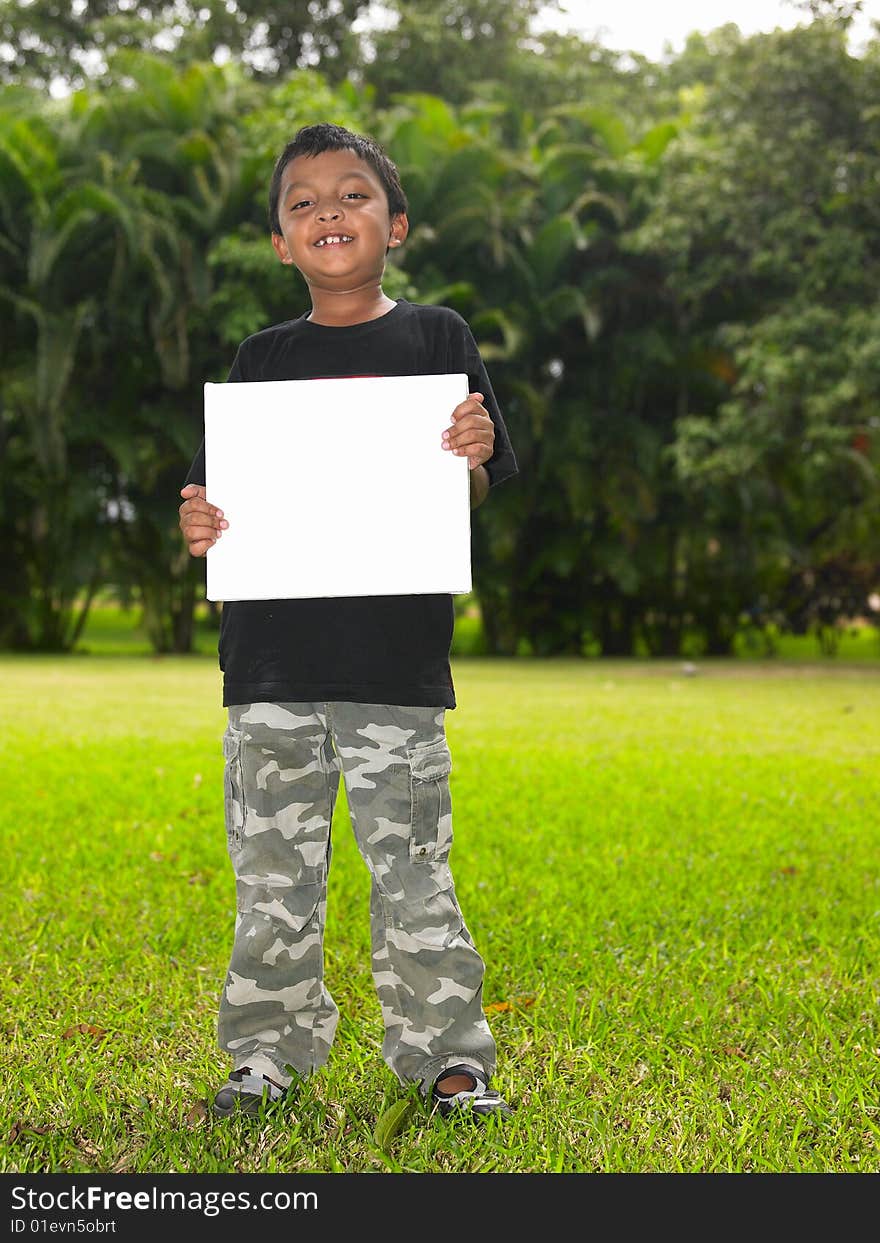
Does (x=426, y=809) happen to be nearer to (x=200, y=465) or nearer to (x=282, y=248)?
(x=200, y=465)

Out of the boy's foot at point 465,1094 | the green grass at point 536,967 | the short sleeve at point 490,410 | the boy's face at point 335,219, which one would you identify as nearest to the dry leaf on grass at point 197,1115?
the green grass at point 536,967

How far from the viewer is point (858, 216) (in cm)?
1270

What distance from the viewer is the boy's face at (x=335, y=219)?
212 cm

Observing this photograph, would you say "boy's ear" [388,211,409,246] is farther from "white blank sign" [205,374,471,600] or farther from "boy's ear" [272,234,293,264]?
"white blank sign" [205,374,471,600]

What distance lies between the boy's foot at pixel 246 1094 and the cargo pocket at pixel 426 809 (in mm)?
458

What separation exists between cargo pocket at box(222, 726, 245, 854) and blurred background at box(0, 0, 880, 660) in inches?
418

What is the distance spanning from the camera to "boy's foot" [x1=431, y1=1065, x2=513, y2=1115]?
202 centimetres

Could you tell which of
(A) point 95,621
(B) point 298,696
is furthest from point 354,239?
(A) point 95,621

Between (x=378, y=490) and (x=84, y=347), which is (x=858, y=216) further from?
(x=378, y=490)

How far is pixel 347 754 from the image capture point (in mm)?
2105

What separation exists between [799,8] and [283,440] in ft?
40.1

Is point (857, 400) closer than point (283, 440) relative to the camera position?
No

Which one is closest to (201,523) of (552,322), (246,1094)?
(246,1094)

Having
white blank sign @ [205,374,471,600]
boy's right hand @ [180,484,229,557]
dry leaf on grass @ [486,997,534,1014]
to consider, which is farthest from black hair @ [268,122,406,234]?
dry leaf on grass @ [486,997,534,1014]
